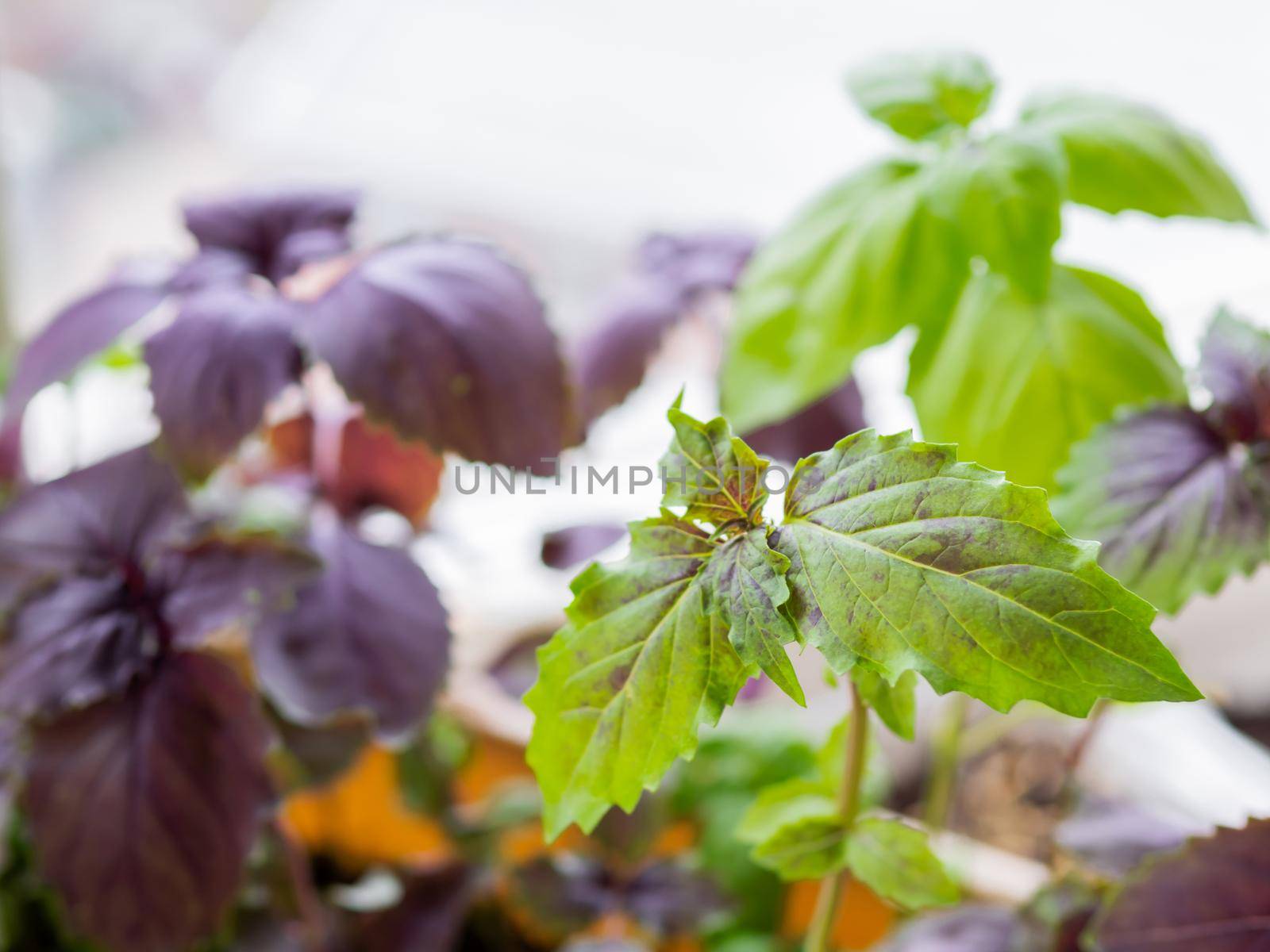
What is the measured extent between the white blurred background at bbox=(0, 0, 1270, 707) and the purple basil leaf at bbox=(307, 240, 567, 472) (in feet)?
2.10

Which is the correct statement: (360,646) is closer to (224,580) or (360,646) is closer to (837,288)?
(224,580)

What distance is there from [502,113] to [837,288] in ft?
3.06

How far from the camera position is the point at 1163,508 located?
15.7 inches

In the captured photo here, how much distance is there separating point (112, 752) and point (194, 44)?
1186mm

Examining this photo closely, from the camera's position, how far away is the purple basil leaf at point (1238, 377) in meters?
0.42

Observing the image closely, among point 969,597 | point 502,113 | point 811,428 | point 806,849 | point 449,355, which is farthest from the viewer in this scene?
point 502,113

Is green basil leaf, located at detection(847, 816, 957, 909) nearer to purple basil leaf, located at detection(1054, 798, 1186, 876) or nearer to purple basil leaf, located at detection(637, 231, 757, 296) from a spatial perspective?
Result: purple basil leaf, located at detection(1054, 798, 1186, 876)

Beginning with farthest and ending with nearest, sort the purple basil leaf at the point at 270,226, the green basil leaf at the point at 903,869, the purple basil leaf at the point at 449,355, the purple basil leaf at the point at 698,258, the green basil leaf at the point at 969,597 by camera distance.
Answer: the purple basil leaf at the point at 698,258 → the purple basil leaf at the point at 270,226 → the purple basil leaf at the point at 449,355 → the green basil leaf at the point at 903,869 → the green basil leaf at the point at 969,597

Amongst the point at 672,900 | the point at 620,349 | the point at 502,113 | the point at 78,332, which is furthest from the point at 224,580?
the point at 502,113

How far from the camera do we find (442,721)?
2.65 feet

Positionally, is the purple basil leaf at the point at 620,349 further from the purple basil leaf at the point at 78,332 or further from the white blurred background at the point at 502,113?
the white blurred background at the point at 502,113

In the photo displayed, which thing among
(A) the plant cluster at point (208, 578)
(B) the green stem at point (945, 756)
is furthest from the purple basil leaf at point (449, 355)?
(B) the green stem at point (945, 756)

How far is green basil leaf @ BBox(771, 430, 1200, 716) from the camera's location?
0.80ft

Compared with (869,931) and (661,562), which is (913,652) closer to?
(661,562)
